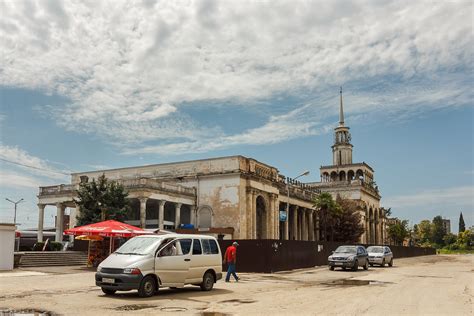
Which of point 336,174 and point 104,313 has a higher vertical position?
point 336,174

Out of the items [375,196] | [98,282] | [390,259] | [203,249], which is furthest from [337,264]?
[375,196]

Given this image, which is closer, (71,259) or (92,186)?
(71,259)

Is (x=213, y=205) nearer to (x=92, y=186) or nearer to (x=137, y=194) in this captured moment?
(x=137, y=194)

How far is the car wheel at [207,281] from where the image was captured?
15734 mm

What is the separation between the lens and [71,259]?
2939cm

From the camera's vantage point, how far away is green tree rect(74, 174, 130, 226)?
126 ft

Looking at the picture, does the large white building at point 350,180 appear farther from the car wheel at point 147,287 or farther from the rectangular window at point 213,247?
the car wheel at point 147,287

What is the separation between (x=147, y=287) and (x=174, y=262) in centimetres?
126

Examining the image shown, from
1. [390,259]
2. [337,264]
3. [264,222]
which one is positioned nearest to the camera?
[337,264]

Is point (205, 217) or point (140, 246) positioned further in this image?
point (205, 217)

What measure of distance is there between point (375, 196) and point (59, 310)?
85.2 meters

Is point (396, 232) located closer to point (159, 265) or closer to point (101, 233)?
point (101, 233)

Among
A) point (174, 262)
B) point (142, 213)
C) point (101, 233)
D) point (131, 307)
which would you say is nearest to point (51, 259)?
point (101, 233)

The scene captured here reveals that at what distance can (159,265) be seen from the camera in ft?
45.4
